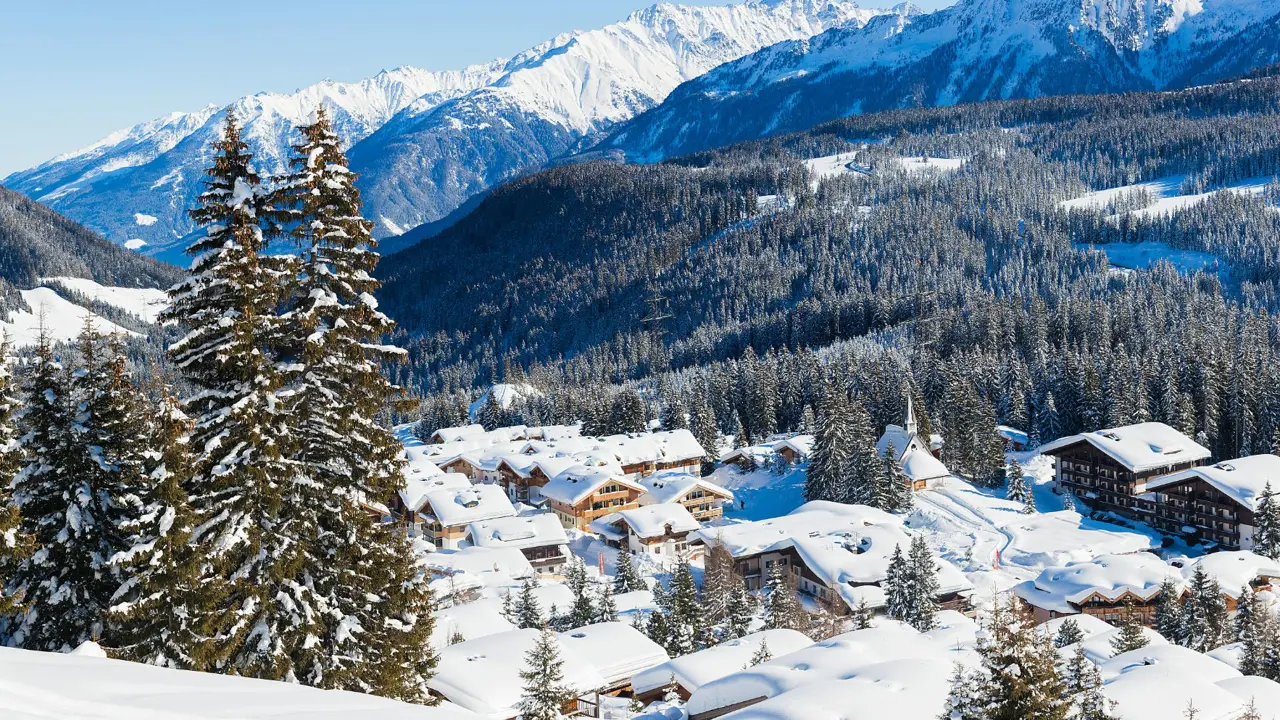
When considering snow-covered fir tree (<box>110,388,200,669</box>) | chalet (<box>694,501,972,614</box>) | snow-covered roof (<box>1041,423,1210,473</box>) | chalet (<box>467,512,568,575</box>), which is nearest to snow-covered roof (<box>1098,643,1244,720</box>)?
chalet (<box>694,501,972,614</box>)

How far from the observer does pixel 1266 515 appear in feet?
219

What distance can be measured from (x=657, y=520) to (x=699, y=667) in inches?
1418

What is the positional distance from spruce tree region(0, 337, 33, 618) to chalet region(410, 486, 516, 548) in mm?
53395

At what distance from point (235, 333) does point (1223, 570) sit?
197ft

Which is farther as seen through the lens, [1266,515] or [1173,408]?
[1173,408]

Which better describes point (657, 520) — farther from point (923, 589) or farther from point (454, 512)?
point (923, 589)

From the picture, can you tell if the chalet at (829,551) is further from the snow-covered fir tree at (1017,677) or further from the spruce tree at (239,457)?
the spruce tree at (239,457)

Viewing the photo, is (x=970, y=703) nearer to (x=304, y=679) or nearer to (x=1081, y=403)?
(x=304, y=679)

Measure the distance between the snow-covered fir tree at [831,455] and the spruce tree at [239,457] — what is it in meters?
67.8

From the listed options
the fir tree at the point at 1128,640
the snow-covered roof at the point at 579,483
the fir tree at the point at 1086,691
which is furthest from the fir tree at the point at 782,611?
the snow-covered roof at the point at 579,483

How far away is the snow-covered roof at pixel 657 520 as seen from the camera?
73.6 m

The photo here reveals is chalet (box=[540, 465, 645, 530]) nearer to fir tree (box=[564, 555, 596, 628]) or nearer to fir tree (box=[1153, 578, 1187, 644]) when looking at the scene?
fir tree (box=[564, 555, 596, 628])

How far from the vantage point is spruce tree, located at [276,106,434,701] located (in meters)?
18.7

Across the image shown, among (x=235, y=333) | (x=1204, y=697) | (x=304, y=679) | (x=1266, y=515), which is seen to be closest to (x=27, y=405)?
(x=235, y=333)
